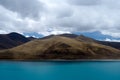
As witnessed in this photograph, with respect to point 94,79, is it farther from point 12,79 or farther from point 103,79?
point 12,79

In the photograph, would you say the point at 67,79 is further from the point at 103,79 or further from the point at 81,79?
the point at 103,79

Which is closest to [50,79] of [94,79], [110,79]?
[94,79]

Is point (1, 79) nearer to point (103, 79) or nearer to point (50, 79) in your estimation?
point (50, 79)

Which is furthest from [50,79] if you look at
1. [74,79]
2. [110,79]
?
[110,79]

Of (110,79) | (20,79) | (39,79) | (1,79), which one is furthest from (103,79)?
(1,79)

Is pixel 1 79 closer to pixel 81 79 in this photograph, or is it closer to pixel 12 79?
pixel 12 79
